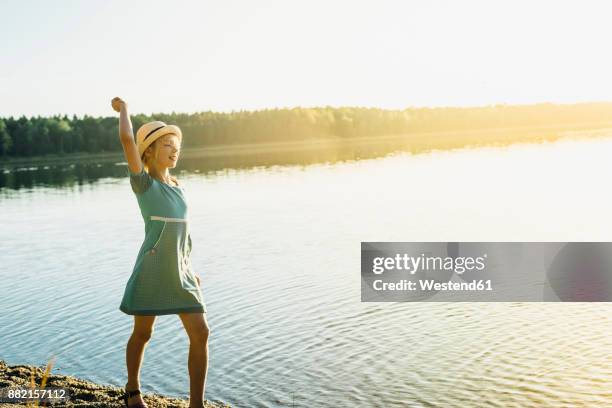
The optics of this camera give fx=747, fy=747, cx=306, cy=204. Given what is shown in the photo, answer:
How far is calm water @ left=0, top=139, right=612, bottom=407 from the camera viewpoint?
8.34m

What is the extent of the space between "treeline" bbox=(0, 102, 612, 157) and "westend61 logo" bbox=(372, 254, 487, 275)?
107 meters

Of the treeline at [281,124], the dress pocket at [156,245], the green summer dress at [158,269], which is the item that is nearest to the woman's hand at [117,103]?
the green summer dress at [158,269]

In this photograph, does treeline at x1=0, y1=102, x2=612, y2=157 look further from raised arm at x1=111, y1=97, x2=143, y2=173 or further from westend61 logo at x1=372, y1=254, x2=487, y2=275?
raised arm at x1=111, y1=97, x2=143, y2=173

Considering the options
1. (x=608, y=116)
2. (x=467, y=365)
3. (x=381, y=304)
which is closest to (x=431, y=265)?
(x=381, y=304)

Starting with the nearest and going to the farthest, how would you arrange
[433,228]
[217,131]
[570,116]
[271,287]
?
[271,287], [433,228], [217,131], [570,116]

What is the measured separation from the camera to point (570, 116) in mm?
156625

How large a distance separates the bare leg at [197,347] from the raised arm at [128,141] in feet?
3.76

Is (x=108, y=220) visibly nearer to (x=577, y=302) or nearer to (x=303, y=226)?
(x=303, y=226)

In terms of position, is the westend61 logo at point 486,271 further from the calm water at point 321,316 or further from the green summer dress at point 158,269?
the green summer dress at point 158,269

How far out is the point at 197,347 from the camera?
5.53 meters

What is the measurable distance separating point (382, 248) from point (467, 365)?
9186 mm

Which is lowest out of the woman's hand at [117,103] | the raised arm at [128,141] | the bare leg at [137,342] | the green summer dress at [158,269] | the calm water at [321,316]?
the calm water at [321,316]

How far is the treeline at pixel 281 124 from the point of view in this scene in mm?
121938

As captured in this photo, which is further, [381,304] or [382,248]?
[382,248]
